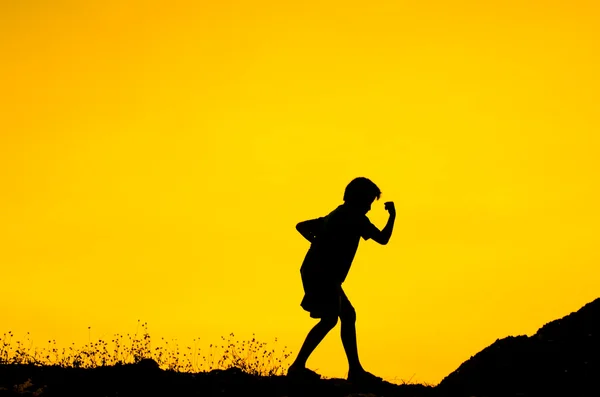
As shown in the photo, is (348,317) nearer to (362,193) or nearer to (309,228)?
(309,228)

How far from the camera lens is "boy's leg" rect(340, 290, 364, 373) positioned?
9.66 m

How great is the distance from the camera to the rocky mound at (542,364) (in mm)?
9617

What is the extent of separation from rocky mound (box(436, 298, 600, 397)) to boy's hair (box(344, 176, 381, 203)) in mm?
2560

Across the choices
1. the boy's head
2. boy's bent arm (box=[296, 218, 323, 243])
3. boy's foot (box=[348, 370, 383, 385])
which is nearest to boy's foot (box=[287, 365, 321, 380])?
boy's foot (box=[348, 370, 383, 385])

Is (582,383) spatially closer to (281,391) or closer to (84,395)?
(281,391)

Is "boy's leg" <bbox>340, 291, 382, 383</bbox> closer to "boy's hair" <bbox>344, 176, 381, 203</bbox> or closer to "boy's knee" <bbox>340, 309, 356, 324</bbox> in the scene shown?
"boy's knee" <bbox>340, 309, 356, 324</bbox>

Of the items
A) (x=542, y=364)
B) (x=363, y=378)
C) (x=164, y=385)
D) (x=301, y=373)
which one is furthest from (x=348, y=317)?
(x=542, y=364)

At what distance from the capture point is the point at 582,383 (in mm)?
9555

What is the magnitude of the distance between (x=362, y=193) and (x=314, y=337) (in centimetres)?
183

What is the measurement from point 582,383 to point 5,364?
7.32 metres

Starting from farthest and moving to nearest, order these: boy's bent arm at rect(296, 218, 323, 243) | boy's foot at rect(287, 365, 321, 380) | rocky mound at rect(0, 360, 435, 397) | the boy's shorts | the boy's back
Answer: boy's bent arm at rect(296, 218, 323, 243), the boy's back, the boy's shorts, boy's foot at rect(287, 365, 321, 380), rocky mound at rect(0, 360, 435, 397)

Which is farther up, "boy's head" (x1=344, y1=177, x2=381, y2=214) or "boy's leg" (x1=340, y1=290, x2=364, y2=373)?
"boy's head" (x1=344, y1=177, x2=381, y2=214)

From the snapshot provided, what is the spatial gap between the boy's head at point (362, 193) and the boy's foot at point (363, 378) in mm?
1961

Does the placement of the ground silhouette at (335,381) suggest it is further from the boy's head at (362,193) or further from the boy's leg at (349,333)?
the boy's head at (362,193)
